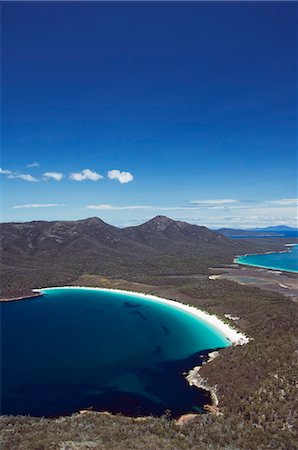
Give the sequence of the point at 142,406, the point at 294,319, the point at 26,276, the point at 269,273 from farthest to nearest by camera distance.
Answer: the point at 269,273 → the point at 26,276 → the point at 294,319 → the point at 142,406

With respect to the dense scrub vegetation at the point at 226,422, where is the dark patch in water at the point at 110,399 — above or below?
below

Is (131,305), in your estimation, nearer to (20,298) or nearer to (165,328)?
(165,328)

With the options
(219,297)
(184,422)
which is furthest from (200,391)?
(219,297)

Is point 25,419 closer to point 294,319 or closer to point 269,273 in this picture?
point 294,319

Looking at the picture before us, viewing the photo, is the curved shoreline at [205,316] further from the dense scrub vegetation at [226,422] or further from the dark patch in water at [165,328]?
the dark patch in water at [165,328]

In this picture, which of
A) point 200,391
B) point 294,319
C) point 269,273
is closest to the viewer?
point 200,391

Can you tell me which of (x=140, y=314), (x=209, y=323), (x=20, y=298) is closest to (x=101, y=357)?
(x=209, y=323)

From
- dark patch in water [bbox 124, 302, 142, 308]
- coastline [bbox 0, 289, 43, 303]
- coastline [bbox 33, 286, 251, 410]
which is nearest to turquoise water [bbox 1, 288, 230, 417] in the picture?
dark patch in water [bbox 124, 302, 142, 308]

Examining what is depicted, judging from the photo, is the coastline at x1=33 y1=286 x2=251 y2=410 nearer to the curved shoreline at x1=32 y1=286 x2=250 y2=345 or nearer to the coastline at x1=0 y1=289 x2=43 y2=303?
the curved shoreline at x1=32 y1=286 x2=250 y2=345

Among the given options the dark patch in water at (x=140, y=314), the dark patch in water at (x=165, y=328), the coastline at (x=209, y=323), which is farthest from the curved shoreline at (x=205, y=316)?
the dark patch in water at (x=140, y=314)
